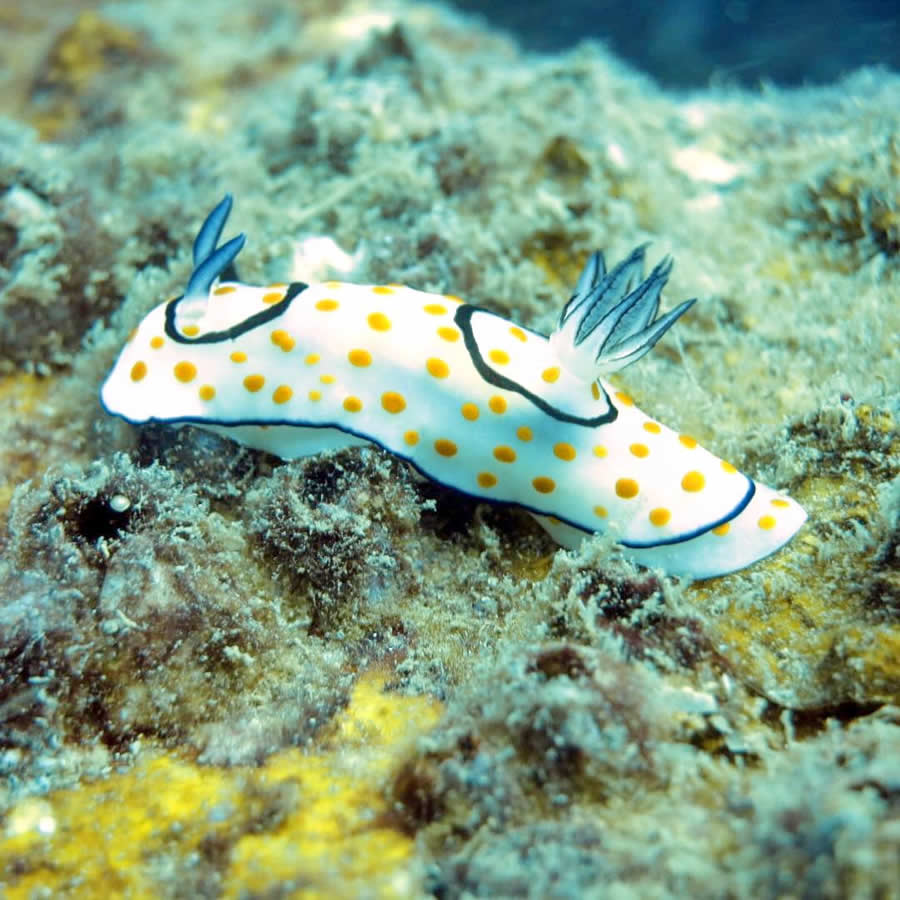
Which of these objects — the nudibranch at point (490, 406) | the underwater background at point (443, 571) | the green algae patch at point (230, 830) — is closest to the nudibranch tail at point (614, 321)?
the nudibranch at point (490, 406)

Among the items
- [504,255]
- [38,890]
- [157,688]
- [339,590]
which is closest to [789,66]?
[504,255]

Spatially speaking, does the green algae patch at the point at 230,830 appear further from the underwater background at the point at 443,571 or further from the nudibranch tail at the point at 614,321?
the nudibranch tail at the point at 614,321

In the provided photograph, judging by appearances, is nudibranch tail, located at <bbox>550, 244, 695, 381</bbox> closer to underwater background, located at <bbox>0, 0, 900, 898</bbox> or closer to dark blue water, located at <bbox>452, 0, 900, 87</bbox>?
underwater background, located at <bbox>0, 0, 900, 898</bbox>

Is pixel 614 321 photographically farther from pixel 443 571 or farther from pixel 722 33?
pixel 722 33

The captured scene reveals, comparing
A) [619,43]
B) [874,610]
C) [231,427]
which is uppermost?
[619,43]

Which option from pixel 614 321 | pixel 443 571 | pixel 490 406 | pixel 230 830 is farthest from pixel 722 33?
pixel 230 830

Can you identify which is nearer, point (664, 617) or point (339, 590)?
point (664, 617)

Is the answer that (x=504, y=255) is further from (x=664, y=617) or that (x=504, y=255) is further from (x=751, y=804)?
(x=751, y=804)

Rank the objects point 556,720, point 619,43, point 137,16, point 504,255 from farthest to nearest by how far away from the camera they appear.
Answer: point 619,43, point 137,16, point 504,255, point 556,720

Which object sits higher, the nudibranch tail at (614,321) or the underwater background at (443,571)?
the nudibranch tail at (614,321)
